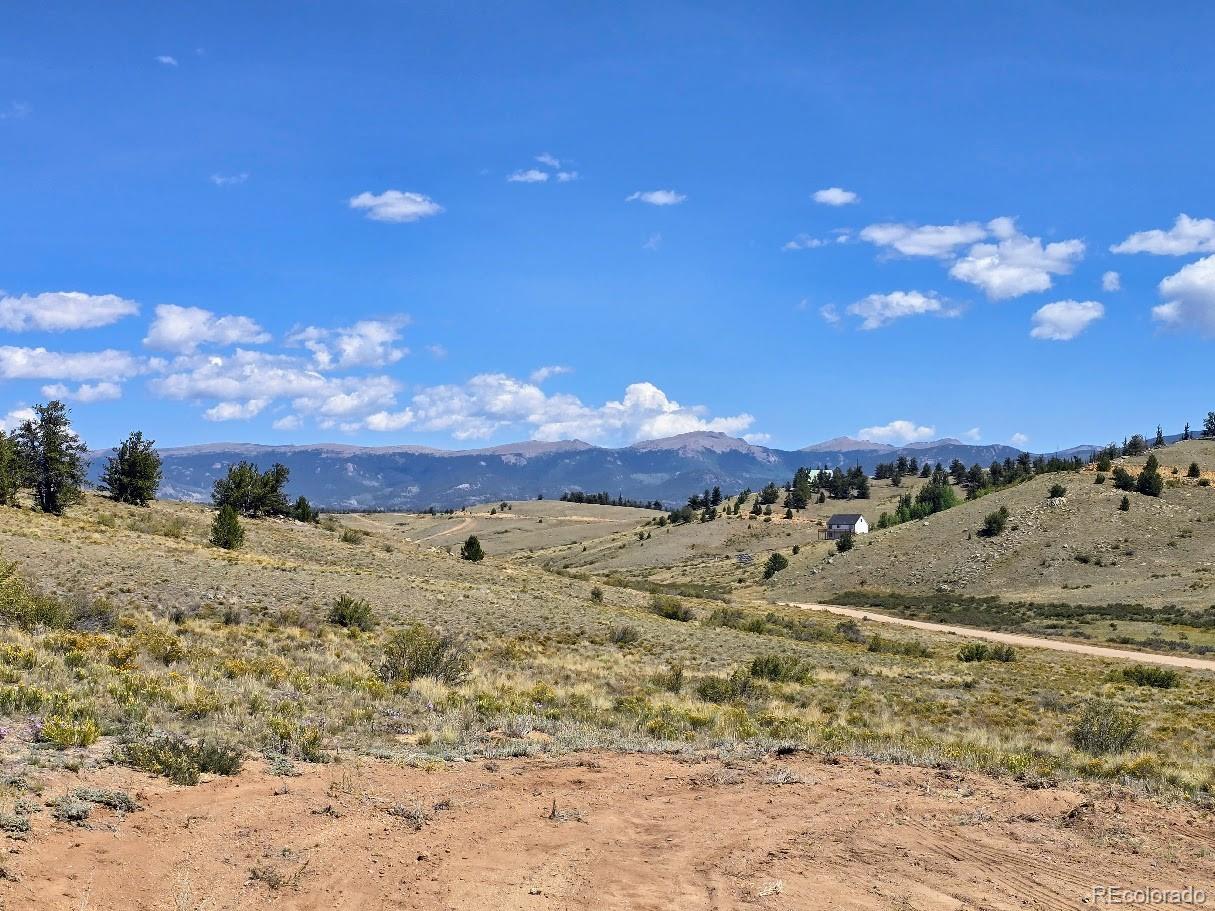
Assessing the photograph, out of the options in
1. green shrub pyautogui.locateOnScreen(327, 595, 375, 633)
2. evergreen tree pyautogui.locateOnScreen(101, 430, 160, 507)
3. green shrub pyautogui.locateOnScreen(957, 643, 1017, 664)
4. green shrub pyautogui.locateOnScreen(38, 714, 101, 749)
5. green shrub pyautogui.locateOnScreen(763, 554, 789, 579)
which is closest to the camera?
green shrub pyautogui.locateOnScreen(38, 714, 101, 749)

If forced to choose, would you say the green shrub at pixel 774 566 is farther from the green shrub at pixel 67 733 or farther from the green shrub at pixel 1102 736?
the green shrub at pixel 67 733

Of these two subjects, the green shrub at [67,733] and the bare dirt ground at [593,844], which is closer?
the bare dirt ground at [593,844]

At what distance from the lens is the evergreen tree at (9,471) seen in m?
51.1

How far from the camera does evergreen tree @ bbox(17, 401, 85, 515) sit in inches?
2130

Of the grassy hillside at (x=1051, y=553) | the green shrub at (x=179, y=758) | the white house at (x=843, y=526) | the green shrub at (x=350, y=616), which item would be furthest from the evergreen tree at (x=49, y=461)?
the white house at (x=843, y=526)

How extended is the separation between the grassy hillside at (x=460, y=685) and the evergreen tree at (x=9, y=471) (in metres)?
10.9

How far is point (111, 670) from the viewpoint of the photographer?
15211 millimetres

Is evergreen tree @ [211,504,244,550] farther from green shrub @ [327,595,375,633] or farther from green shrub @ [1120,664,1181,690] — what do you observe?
green shrub @ [1120,664,1181,690]

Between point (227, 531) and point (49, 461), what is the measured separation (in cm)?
1502

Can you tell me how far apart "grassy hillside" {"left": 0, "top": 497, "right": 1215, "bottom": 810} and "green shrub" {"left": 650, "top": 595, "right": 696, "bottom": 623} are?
29.2 feet

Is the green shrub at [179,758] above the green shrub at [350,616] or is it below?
above

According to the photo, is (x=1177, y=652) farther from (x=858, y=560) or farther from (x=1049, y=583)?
(x=858, y=560)

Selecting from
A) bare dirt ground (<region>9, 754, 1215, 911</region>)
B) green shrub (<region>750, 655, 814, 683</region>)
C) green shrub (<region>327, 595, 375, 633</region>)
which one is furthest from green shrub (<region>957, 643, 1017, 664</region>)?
bare dirt ground (<region>9, 754, 1215, 911</region>)

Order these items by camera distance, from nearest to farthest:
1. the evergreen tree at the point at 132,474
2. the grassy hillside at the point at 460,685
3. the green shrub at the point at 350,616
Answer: the grassy hillside at the point at 460,685 < the green shrub at the point at 350,616 < the evergreen tree at the point at 132,474
